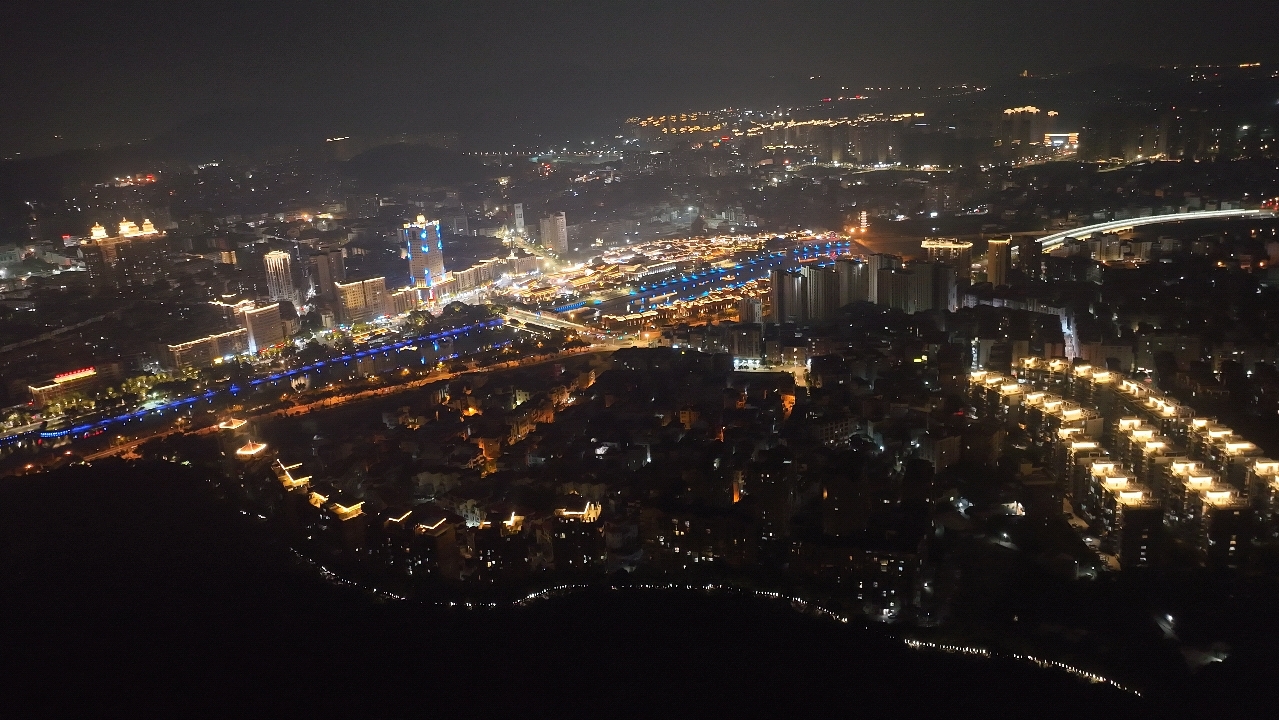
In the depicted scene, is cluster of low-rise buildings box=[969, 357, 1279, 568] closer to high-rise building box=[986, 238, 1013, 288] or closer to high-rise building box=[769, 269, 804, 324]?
high-rise building box=[769, 269, 804, 324]

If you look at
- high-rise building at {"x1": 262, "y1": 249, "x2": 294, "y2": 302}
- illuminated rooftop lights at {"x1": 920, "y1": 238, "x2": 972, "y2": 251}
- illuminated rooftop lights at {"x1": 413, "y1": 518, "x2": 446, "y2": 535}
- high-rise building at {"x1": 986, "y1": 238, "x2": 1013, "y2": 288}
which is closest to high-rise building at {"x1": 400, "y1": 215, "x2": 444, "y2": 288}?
high-rise building at {"x1": 262, "y1": 249, "x2": 294, "y2": 302}

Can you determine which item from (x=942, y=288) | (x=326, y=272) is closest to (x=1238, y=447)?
(x=942, y=288)

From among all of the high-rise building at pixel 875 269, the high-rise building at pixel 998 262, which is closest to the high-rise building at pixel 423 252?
the high-rise building at pixel 875 269

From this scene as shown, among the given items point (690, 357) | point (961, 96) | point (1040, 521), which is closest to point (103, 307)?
point (690, 357)

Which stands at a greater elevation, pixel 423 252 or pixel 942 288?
pixel 423 252

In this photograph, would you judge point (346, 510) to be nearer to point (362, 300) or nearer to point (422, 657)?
point (422, 657)
